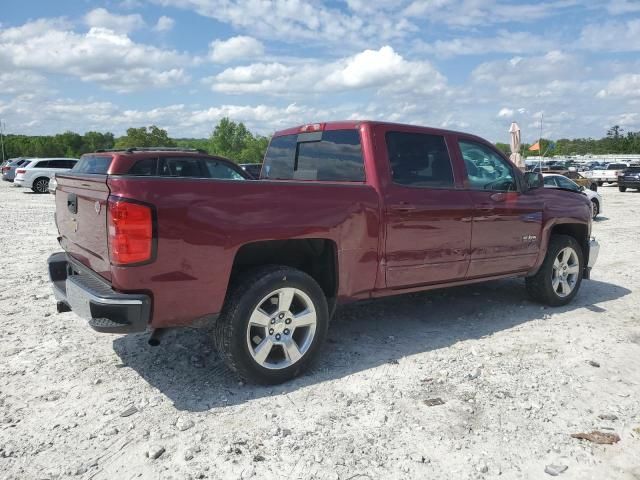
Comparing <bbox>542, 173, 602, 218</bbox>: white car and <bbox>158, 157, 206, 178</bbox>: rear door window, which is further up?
<bbox>158, 157, 206, 178</bbox>: rear door window

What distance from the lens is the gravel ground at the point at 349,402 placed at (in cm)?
283

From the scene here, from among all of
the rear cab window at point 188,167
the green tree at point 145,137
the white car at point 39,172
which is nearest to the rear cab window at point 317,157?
the rear cab window at point 188,167

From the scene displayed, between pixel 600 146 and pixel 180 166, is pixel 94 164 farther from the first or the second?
pixel 600 146

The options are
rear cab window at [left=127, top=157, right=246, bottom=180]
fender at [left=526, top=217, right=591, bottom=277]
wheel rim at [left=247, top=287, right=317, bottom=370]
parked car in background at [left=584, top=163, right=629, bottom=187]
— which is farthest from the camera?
parked car in background at [left=584, top=163, right=629, bottom=187]

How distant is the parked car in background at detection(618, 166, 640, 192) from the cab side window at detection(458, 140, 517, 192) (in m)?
28.1

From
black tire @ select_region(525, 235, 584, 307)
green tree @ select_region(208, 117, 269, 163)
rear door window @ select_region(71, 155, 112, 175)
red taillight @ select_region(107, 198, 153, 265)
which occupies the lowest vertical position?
black tire @ select_region(525, 235, 584, 307)

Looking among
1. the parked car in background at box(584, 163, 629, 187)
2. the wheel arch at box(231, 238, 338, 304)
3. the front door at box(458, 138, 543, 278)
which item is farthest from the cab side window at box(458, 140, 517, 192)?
the parked car in background at box(584, 163, 629, 187)

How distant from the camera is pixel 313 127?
495 centimetres

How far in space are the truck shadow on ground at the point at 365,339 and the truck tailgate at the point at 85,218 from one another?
38.5 inches

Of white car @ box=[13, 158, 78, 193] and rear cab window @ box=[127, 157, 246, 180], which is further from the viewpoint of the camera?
white car @ box=[13, 158, 78, 193]

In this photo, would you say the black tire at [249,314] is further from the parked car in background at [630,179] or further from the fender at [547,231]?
the parked car in background at [630,179]

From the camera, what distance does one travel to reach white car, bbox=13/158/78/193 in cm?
2525

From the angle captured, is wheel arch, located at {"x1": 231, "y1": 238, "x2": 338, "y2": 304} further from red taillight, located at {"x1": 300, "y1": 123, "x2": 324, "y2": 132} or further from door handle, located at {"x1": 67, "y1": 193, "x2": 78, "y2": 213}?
red taillight, located at {"x1": 300, "y1": 123, "x2": 324, "y2": 132}

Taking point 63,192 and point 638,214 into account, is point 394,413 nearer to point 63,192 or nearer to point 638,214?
point 63,192
